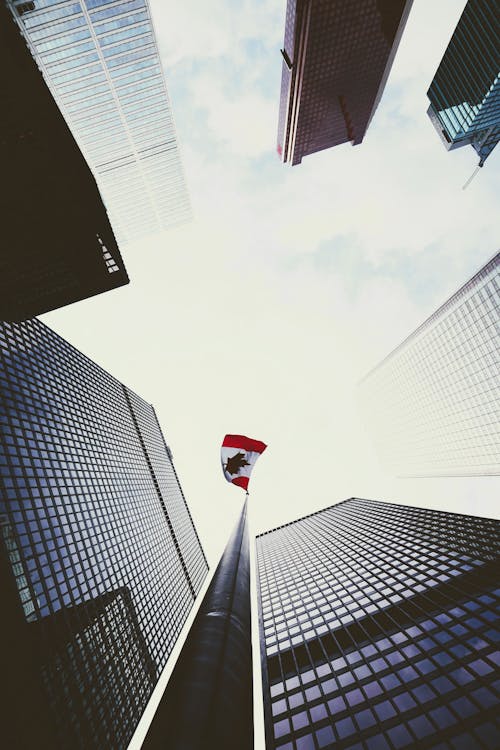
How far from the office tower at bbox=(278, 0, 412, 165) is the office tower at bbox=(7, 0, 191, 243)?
112 ft

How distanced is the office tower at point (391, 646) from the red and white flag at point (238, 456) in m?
21.9

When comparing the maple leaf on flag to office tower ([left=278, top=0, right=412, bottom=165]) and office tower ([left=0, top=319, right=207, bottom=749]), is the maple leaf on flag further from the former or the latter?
office tower ([left=278, top=0, right=412, bottom=165])

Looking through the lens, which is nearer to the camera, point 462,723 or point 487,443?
point 462,723

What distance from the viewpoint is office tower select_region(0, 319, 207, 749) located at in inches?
1773

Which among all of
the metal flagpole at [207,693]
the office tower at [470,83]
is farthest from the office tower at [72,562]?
the office tower at [470,83]

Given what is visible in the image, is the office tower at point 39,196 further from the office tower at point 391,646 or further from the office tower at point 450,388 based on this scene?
the office tower at point 450,388

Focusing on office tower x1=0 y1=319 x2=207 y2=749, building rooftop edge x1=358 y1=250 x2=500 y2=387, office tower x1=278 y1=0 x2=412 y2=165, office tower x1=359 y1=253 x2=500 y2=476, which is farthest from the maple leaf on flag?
building rooftop edge x1=358 y1=250 x2=500 y2=387

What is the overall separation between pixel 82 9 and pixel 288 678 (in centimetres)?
10772

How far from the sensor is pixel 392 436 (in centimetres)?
16762

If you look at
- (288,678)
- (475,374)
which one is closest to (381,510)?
(475,374)

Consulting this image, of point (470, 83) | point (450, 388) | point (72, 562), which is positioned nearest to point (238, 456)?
point (72, 562)

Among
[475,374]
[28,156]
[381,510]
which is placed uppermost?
[28,156]

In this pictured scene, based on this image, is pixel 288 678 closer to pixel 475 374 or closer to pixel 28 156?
pixel 28 156

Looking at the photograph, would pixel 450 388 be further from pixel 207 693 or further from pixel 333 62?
pixel 207 693
